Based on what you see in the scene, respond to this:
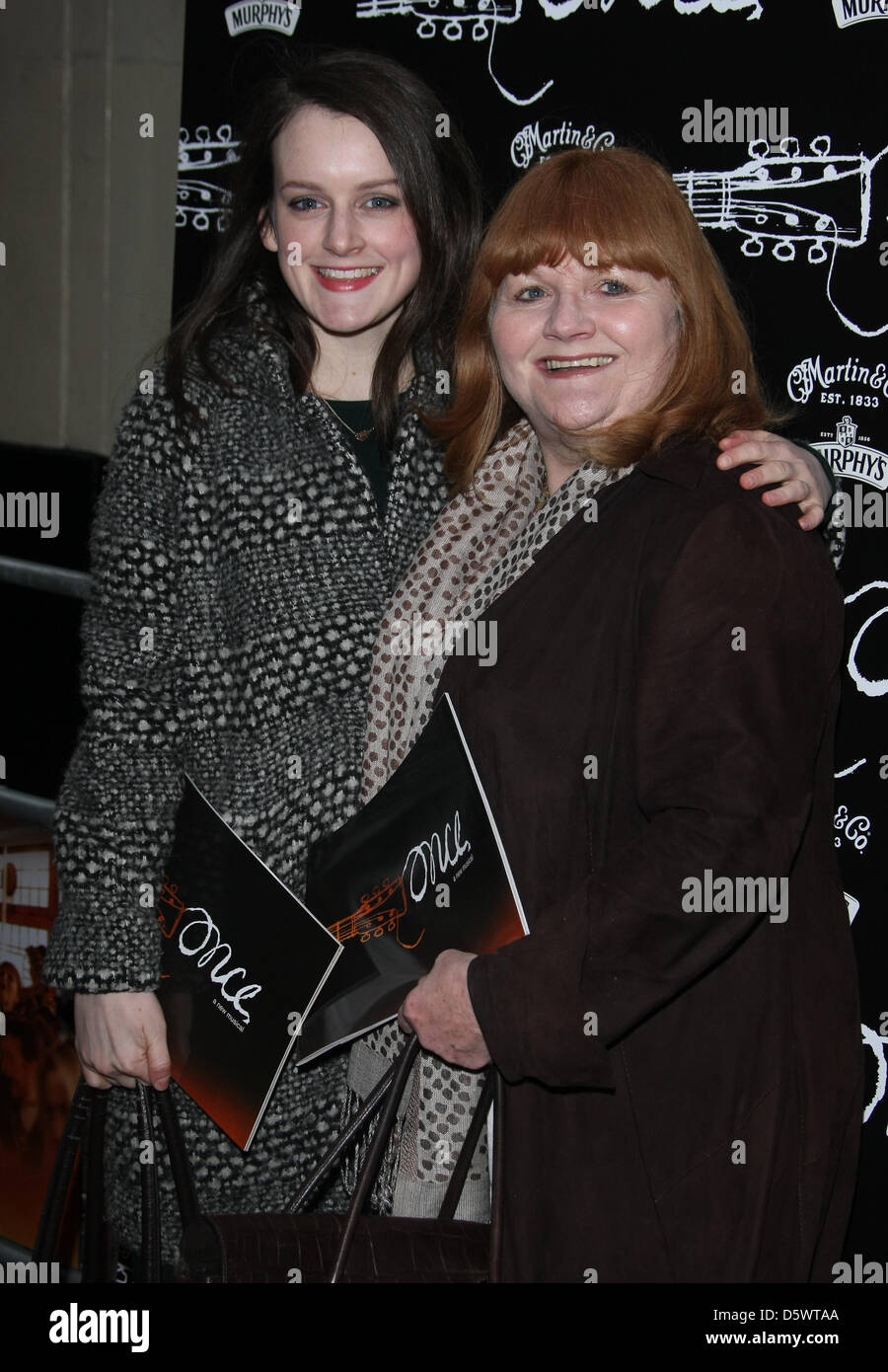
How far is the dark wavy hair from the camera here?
2160 millimetres

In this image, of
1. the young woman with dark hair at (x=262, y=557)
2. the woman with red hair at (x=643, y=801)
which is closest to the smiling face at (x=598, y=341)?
the woman with red hair at (x=643, y=801)

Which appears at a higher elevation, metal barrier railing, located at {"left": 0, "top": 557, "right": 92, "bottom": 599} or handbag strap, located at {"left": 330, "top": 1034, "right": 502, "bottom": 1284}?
metal barrier railing, located at {"left": 0, "top": 557, "right": 92, "bottom": 599}

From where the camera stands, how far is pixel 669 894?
158 centimetres

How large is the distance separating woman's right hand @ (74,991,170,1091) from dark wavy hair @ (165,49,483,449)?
0.90 metres

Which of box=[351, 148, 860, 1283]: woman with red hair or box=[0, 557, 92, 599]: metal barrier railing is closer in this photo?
box=[351, 148, 860, 1283]: woman with red hair

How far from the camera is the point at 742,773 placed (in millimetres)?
1558

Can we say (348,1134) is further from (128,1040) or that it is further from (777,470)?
(777,470)

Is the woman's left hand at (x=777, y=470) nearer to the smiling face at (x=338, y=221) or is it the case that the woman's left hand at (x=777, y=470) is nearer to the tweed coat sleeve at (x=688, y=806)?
the tweed coat sleeve at (x=688, y=806)

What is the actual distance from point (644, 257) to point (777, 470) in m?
0.35

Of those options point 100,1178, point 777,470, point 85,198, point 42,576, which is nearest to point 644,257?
point 777,470

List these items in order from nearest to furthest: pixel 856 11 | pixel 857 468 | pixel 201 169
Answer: pixel 856 11 < pixel 857 468 < pixel 201 169

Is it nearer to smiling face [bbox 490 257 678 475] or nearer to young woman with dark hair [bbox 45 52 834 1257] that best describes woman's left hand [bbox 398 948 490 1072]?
young woman with dark hair [bbox 45 52 834 1257]

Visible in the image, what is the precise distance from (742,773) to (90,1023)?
108 cm

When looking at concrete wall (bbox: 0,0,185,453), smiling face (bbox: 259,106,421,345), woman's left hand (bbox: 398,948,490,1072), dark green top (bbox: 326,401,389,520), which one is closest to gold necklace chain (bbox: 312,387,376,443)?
dark green top (bbox: 326,401,389,520)
